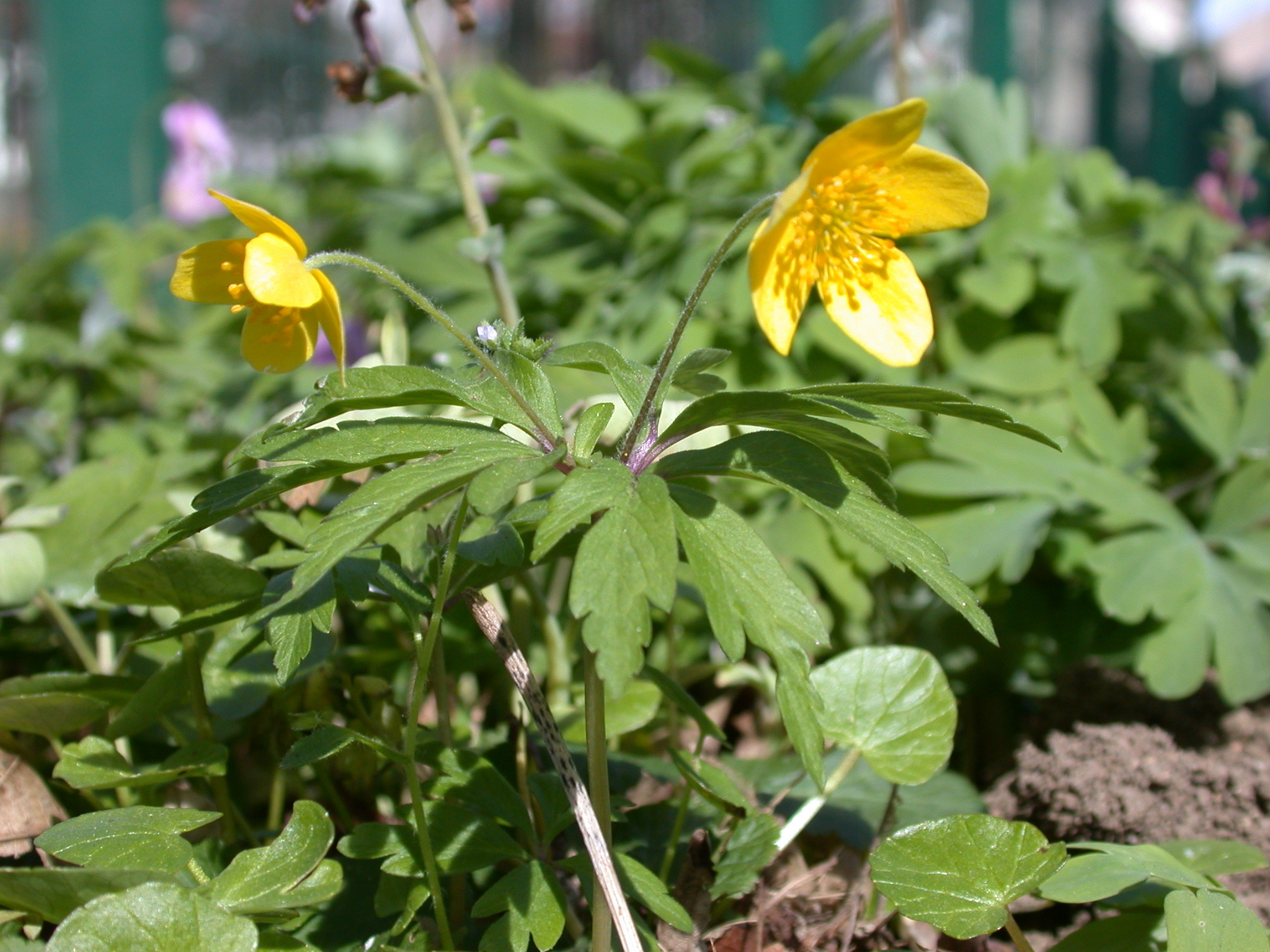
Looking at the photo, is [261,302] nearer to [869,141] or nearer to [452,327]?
[452,327]

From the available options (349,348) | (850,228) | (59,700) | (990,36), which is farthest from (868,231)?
(990,36)

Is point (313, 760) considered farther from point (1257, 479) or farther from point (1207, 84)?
point (1207, 84)

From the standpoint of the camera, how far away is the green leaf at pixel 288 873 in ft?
2.85

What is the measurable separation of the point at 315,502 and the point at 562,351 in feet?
1.57

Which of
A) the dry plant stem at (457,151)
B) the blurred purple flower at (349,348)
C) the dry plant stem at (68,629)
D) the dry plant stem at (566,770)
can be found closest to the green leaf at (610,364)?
the dry plant stem at (566,770)

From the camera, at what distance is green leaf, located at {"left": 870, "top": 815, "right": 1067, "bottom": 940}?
894 millimetres

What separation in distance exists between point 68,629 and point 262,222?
0.77 m

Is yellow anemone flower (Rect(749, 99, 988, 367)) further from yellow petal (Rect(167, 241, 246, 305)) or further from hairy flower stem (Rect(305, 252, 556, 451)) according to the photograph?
yellow petal (Rect(167, 241, 246, 305))

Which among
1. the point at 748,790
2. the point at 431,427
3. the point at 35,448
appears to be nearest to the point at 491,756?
the point at 748,790

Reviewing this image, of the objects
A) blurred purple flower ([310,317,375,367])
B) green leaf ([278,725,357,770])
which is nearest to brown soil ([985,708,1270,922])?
green leaf ([278,725,357,770])

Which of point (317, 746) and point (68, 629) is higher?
point (317, 746)

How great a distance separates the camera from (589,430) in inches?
35.4

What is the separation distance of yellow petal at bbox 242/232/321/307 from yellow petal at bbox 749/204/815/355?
36 cm

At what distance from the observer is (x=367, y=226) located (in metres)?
2.32
